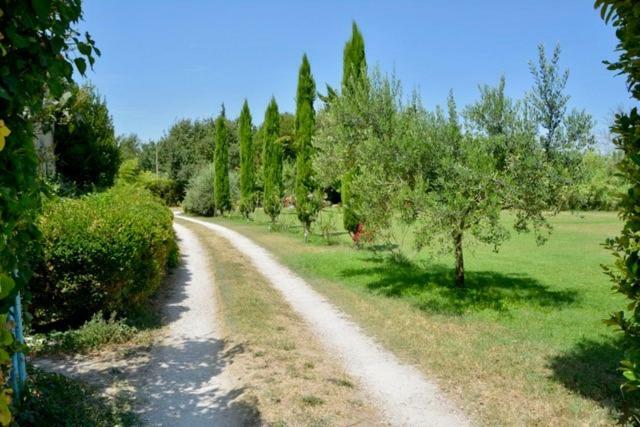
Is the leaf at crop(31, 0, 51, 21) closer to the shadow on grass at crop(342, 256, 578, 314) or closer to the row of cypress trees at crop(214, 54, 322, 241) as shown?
the shadow on grass at crop(342, 256, 578, 314)

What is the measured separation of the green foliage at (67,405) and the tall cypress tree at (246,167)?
2922 cm

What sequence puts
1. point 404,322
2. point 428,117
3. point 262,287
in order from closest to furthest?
point 404,322 < point 428,117 < point 262,287

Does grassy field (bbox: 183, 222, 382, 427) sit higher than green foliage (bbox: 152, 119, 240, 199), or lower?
Answer: lower

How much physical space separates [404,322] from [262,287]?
4.39m

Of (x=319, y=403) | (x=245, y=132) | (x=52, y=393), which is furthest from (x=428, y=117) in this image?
(x=245, y=132)

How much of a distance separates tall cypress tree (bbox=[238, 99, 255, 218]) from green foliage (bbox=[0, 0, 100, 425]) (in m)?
31.8

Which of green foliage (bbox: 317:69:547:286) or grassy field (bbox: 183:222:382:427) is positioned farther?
green foliage (bbox: 317:69:547:286)

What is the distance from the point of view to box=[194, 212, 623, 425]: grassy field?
5.77m

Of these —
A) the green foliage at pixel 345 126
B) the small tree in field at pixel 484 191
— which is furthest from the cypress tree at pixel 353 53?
the small tree in field at pixel 484 191

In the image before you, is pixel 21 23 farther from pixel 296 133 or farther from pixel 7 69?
pixel 296 133

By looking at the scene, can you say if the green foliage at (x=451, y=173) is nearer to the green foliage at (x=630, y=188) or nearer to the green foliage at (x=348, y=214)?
the green foliage at (x=630, y=188)

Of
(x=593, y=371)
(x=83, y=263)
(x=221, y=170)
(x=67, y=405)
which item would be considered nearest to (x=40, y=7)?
(x=67, y=405)

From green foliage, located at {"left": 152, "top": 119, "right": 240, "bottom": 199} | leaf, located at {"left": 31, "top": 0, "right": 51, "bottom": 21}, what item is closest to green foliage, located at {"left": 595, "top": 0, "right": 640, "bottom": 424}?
leaf, located at {"left": 31, "top": 0, "right": 51, "bottom": 21}

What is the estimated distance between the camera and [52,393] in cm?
496
